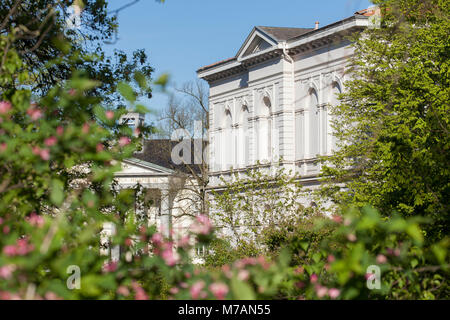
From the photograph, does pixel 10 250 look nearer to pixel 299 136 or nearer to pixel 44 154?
pixel 44 154

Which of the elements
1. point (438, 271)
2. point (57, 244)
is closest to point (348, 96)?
point (438, 271)

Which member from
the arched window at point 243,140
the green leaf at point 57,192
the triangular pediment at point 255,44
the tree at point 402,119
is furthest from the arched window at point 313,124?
the green leaf at point 57,192

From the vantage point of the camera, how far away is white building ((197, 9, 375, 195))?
42156 mm

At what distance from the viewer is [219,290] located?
16.4ft

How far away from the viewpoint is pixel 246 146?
50.4 m

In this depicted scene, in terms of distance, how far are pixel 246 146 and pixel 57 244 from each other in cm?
4561

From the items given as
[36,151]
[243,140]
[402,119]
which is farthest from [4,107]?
[243,140]

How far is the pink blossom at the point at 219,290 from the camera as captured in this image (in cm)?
499

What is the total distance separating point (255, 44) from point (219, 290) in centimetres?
4411

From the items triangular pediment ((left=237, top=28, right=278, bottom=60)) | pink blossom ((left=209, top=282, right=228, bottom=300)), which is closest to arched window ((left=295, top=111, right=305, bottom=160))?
triangular pediment ((left=237, top=28, right=278, bottom=60))

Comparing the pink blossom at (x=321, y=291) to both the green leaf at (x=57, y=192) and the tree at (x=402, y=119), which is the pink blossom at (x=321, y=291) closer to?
the green leaf at (x=57, y=192)

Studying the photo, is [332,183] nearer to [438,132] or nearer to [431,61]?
[431,61]

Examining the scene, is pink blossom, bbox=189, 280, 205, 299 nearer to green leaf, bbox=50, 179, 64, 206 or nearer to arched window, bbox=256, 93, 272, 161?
green leaf, bbox=50, 179, 64, 206

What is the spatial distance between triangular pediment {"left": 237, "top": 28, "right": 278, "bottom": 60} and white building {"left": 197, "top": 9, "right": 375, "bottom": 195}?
56 millimetres
